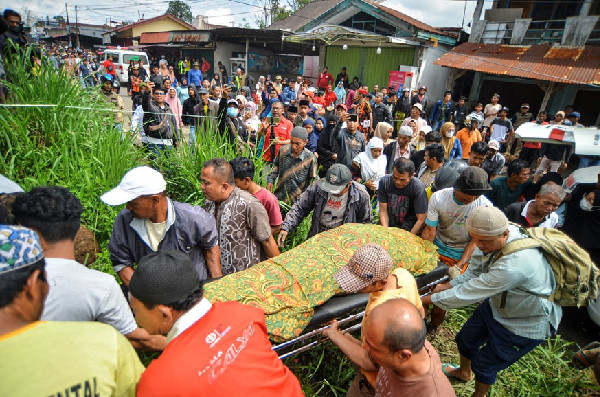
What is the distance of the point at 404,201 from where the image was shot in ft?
10.8

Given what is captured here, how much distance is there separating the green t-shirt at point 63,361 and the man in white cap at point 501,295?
6.59ft

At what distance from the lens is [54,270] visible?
150cm

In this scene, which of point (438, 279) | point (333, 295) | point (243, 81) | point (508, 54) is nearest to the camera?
point (333, 295)

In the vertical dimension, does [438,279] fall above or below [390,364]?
below

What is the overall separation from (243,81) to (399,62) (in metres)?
6.55

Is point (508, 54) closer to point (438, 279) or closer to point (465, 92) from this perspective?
point (465, 92)

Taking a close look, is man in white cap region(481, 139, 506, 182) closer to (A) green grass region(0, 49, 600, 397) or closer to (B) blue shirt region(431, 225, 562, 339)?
(A) green grass region(0, 49, 600, 397)

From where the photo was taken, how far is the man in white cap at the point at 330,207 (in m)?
3.13

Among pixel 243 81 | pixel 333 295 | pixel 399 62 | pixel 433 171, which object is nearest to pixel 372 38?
pixel 399 62

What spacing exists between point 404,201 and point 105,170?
10.2 feet

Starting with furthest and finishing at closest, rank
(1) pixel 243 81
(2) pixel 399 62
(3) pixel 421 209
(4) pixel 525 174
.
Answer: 1. (1) pixel 243 81
2. (2) pixel 399 62
3. (4) pixel 525 174
4. (3) pixel 421 209

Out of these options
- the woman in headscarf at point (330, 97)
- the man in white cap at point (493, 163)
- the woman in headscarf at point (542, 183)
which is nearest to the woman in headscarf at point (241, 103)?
the man in white cap at point (493, 163)

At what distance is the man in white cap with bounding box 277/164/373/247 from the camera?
3127mm

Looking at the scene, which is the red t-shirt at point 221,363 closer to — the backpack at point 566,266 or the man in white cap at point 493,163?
the backpack at point 566,266
